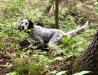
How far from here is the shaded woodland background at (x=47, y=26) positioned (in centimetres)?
435

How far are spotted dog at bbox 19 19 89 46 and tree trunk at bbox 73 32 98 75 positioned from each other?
5.14 m

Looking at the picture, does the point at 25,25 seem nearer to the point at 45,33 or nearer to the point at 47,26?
the point at 45,33

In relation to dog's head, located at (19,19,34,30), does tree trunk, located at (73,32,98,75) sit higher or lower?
higher

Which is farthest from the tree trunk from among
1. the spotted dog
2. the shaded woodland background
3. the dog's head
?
the dog's head

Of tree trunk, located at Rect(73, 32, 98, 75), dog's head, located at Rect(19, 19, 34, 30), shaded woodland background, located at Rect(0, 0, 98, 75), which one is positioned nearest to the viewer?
tree trunk, located at Rect(73, 32, 98, 75)

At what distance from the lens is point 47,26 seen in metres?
11.8

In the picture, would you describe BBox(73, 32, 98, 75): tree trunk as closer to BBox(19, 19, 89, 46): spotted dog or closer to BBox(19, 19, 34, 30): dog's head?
BBox(19, 19, 89, 46): spotted dog

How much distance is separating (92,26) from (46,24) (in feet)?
6.39

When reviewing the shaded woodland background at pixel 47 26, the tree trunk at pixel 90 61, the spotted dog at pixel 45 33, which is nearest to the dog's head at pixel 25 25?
the spotted dog at pixel 45 33

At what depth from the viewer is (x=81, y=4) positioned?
14.1 m

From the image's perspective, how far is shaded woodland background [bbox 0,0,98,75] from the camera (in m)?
4.35

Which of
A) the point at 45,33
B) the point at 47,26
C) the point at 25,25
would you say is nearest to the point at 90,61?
the point at 25,25

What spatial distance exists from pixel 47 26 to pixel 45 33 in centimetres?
211

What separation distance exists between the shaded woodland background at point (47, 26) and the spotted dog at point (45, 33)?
29cm
